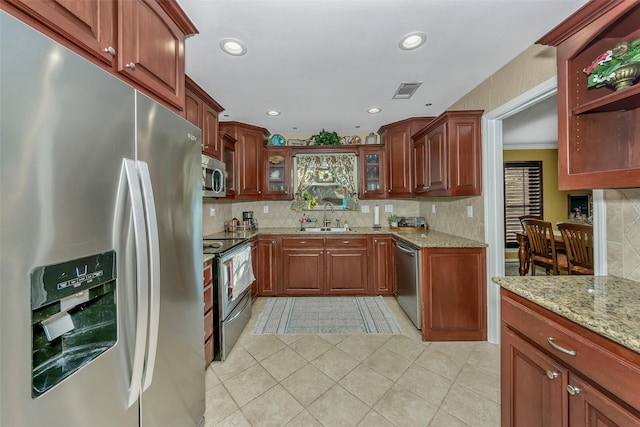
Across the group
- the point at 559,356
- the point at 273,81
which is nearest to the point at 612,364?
the point at 559,356

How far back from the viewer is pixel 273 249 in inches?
139

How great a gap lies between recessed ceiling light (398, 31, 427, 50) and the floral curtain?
6.96ft

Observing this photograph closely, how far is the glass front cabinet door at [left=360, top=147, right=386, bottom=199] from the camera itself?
381 centimetres

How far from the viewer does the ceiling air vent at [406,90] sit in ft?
7.95

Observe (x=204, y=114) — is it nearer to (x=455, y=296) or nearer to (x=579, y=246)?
(x=455, y=296)

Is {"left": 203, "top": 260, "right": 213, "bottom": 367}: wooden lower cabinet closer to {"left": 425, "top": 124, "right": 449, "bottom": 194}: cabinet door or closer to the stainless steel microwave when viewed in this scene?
the stainless steel microwave

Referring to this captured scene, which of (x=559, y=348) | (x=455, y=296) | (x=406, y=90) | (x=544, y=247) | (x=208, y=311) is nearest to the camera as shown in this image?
(x=559, y=348)

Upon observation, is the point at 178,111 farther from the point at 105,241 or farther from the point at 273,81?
the point at 273,81

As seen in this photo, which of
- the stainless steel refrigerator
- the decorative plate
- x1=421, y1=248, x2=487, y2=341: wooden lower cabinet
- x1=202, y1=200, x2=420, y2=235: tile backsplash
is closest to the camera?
the stainless steel refrigerator

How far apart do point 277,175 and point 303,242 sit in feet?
3.84

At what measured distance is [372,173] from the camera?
12.7 feet

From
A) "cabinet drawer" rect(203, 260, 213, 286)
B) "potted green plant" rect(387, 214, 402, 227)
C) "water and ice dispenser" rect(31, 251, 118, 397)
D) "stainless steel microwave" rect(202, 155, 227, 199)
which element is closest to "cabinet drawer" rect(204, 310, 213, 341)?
"cabinet drawer" rect(203, 260, 213, 286)

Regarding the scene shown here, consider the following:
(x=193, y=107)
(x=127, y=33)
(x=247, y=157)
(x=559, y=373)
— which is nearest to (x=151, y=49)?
(x=127, y=33)

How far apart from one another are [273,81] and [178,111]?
1161mm
